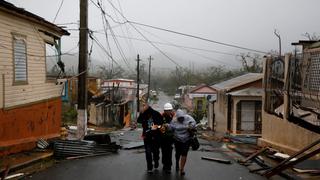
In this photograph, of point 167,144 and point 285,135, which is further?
point 285,135

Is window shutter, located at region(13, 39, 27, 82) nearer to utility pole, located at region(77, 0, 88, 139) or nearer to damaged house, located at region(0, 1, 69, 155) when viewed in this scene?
damaged house, located at region(0, 1, 69, 155)

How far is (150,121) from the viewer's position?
38.1 feet

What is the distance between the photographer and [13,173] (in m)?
10.8

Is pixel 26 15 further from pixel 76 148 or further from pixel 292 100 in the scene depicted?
pixel 292 100

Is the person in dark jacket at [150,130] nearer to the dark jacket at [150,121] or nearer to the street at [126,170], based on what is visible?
the dark jacket at [150,121]

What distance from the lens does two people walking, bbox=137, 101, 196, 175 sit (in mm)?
11262

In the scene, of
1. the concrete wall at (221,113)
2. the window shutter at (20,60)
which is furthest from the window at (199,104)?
the window shutter at (20,60)

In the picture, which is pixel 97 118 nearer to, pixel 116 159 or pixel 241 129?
pixel 241 129

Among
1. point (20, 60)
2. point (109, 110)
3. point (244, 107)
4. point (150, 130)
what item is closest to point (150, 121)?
point (150, 130)

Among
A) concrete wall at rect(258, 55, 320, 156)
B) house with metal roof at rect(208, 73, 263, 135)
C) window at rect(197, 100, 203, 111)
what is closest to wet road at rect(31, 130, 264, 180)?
concrete wall at rect(258, 55, 320, 156)

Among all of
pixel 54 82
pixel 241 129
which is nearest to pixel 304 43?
pixel 54 82

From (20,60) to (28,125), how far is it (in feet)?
7.27

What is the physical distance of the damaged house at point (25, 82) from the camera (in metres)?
13.3

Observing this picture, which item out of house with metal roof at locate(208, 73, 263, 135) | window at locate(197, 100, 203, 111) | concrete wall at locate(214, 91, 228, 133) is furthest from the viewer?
window at locate(197, 100, 203, 111)
